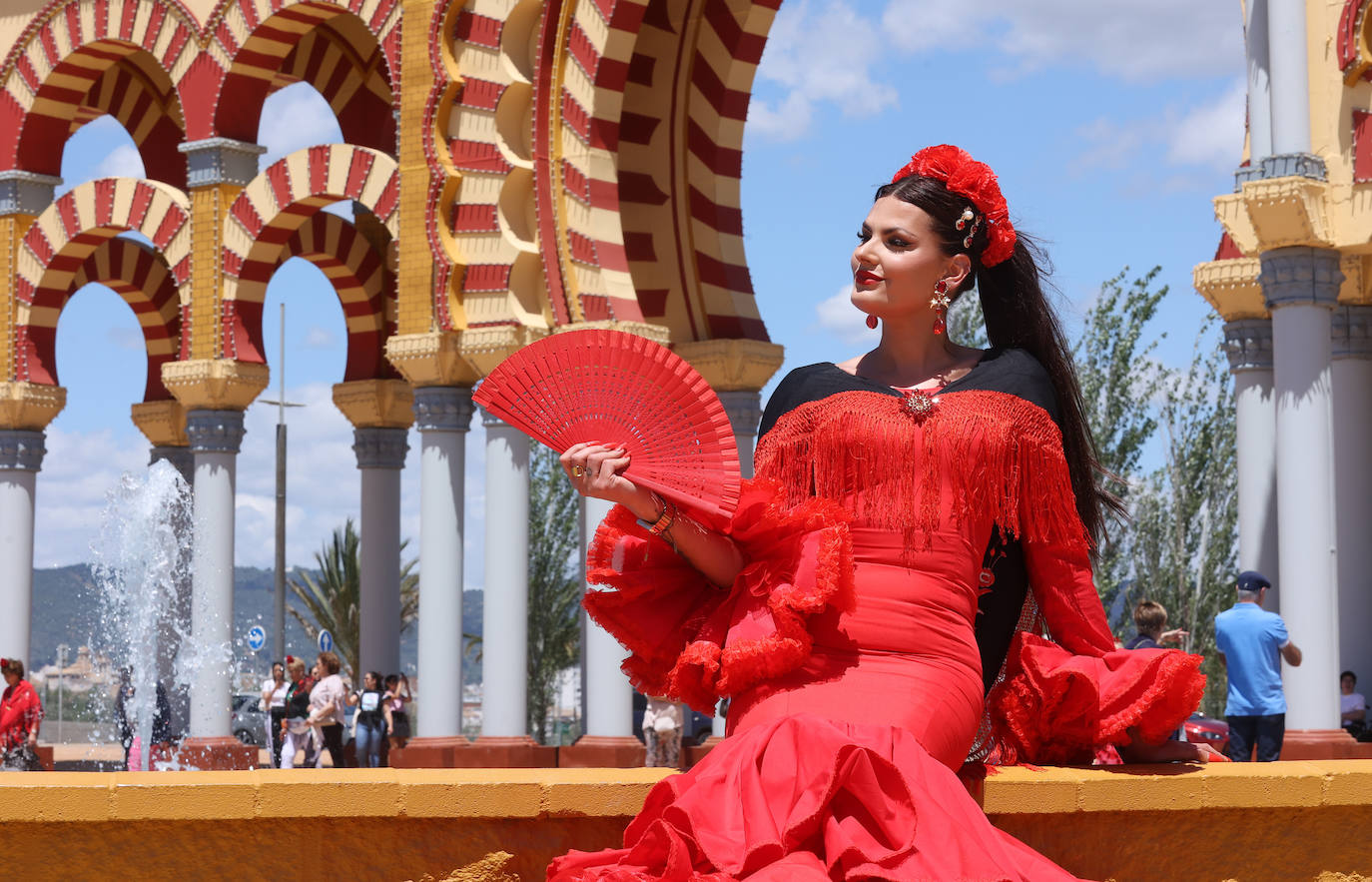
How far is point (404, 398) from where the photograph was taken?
18.1 metres

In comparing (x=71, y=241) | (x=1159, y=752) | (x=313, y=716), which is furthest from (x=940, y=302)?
(x=71, y=241)

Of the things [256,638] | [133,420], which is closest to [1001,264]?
[133,420]

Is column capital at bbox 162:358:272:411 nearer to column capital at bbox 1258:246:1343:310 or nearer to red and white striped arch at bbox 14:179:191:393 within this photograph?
red and white striped arch at bbox 14:179:191:393

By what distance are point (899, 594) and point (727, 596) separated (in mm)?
338

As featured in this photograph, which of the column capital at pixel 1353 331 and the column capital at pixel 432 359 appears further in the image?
the column capital at pixel 432 359

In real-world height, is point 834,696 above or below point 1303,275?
below

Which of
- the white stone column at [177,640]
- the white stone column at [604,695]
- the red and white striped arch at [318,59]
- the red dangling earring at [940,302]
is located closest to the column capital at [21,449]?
the white stone column at [177,640]

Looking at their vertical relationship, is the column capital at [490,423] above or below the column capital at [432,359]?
below

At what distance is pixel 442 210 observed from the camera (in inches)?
531

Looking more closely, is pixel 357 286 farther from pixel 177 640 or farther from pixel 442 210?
pixel 442 210

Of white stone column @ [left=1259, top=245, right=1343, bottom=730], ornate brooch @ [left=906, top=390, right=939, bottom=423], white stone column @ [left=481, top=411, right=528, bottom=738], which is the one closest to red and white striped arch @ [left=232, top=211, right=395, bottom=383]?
white stone column @ [left=481, top=411, right=528, bottom=738]

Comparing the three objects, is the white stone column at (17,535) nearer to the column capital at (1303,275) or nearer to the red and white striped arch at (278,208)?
the red and white striped arch at (278,208)

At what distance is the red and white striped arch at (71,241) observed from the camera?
15.9m

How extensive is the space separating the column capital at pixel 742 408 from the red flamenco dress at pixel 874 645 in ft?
32.1
